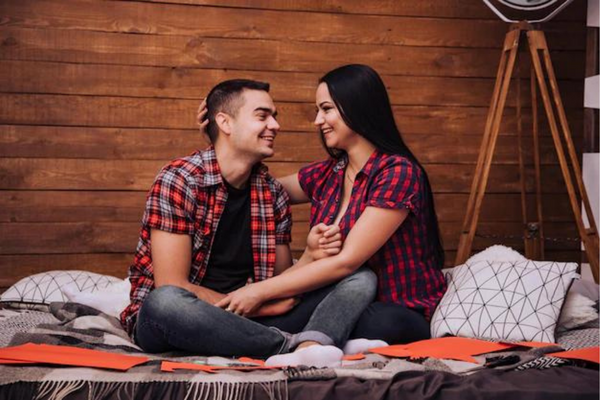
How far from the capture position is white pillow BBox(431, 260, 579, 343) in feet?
8.07

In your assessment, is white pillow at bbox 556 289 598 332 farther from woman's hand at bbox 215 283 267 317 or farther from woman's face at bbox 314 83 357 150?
woman's hand at bbox 215 283 267 317

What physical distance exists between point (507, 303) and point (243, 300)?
0.79 metres

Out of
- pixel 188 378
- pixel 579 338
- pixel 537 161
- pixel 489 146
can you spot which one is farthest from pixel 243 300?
pixel 537 161

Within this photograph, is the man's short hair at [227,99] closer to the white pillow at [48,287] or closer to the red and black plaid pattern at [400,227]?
the red and black plaid pattern at [400,227]

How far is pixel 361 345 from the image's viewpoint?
2.25 metres

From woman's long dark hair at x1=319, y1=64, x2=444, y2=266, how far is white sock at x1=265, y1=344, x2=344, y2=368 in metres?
0.71

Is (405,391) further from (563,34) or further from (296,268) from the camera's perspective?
(563,34)

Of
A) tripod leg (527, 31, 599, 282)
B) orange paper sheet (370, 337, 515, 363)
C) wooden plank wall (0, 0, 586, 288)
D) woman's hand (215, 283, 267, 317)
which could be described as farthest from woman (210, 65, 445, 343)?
wooden plank wall (0, 0, 586, 288)

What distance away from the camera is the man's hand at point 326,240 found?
238cm

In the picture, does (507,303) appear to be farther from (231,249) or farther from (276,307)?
(231,249)

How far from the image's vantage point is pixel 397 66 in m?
3.80

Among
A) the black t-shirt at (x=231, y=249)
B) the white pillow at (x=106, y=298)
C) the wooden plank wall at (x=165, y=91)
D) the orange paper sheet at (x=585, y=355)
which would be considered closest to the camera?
the orange paper sheet at (x=585, y=355)

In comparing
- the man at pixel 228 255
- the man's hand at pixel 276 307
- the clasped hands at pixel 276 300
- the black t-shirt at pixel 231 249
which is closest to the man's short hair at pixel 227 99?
the man at pixel 228 255

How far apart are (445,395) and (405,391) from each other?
3.2 inches
